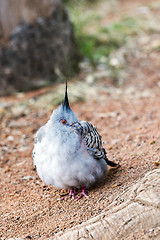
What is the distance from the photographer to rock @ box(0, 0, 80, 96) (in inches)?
266

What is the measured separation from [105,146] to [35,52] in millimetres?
3070

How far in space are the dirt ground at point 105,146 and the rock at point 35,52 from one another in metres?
0.32

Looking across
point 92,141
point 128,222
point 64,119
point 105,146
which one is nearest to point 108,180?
point 92,141

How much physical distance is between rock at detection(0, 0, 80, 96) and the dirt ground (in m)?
0.32

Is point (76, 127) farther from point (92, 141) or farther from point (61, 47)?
point (61, 47)

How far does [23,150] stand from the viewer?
5195mm

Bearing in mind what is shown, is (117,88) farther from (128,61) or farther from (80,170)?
(80,170)

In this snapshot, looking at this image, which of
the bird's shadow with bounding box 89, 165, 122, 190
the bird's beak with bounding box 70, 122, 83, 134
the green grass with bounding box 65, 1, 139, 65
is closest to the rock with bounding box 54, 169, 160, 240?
the bird's shadow with bounding box 89, 165, 122, 190

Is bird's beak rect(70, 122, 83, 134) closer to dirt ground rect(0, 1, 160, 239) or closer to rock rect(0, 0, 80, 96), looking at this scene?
dirt ground rect(0, 1, 160, 239)

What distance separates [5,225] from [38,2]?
188 inches

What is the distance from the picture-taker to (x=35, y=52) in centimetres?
691

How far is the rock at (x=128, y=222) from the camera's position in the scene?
257 centimetres

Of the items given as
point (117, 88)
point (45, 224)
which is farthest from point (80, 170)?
point (117, 88)

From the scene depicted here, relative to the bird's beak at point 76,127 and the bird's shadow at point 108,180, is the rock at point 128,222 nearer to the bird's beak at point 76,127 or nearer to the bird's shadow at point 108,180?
the bird's shadow at point 108,180
